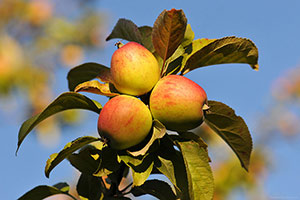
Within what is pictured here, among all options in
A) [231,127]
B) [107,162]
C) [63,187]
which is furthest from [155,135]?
[63,187]

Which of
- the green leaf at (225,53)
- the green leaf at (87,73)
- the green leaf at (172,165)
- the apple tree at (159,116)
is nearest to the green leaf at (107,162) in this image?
the apple tree at (159,116)

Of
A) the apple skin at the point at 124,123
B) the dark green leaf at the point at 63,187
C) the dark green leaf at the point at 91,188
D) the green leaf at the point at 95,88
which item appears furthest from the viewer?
the dark green leaf at the point at 63,187

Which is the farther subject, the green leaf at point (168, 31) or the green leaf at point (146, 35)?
the green leaf at point (146, 35)

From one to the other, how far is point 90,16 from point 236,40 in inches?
247

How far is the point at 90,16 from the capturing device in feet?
23.4

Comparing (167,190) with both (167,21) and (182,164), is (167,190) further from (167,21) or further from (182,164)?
(167,21)

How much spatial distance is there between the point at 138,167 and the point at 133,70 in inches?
10.7

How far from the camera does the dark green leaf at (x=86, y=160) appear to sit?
3.72 ft

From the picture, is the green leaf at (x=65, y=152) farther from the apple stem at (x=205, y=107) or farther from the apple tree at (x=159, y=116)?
the apple stem at (x=205, y=107)

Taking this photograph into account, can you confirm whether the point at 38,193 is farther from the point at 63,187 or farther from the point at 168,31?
the point at 168,31

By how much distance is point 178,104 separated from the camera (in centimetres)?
105

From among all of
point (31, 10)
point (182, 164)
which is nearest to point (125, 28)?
point (182, 164)

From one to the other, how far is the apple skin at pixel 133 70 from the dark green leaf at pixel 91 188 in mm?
353

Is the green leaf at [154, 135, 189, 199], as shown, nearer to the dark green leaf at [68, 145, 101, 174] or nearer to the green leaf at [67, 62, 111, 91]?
the dark green leaf at [68, 145, 101, 174]
